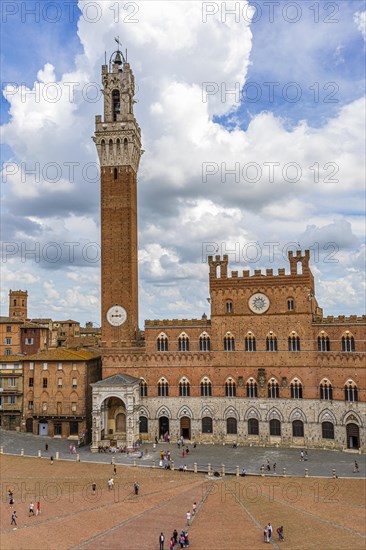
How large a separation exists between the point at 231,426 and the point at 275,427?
4850 mm

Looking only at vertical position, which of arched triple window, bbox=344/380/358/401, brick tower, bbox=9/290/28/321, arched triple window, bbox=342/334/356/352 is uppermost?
brick tower, bbox=9/290/28/321

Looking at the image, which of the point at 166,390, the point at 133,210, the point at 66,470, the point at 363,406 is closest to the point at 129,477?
the point at 66,470

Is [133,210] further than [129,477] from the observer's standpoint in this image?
Yes

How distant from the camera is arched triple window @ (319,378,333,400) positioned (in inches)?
2039

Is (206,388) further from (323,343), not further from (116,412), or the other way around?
(323,343)

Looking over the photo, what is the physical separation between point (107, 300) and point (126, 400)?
12.4 m

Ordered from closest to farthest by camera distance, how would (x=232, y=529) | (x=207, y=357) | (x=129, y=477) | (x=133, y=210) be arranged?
1. (x=232, y=529)
2. (x=129, y=477)
3. (x=207, y=357)
4. (x=133, y=210)

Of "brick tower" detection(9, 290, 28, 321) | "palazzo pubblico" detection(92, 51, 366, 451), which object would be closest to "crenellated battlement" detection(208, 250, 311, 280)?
"palazzo pubblico" detection(92, 51, 366, 451)

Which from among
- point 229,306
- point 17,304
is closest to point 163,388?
point 229,306

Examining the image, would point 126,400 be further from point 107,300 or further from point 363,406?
point 363,406

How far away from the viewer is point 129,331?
57.6 m

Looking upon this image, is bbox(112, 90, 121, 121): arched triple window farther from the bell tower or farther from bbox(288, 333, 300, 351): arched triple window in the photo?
bbox(288, 333, 300, 351): arched triple window

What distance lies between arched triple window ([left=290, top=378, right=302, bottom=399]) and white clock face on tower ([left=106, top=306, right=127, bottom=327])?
20.7 metres

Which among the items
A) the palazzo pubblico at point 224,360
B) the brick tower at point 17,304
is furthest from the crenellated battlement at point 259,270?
the brick tower at point 17,304
